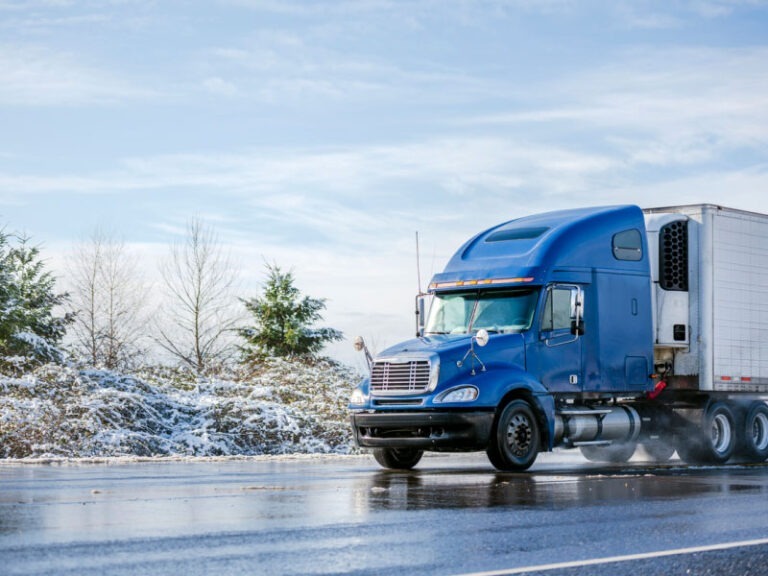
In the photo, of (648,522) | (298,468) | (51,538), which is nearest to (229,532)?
(51,538)

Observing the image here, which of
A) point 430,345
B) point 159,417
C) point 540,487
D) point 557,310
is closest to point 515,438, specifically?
point 430,345

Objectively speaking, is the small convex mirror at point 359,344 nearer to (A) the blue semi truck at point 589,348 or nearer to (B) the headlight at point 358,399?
(A) the blue semi truck at point 589,348

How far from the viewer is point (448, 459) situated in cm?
2220

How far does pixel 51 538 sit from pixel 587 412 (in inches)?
456

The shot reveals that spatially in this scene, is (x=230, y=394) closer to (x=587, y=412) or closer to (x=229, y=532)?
(x=587, y=412)

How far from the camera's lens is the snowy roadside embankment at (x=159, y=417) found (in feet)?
72.8

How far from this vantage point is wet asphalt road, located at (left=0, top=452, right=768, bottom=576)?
25.9ft

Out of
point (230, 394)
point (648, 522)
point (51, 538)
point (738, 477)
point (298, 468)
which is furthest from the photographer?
point (230, 394)

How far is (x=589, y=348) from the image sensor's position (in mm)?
18875

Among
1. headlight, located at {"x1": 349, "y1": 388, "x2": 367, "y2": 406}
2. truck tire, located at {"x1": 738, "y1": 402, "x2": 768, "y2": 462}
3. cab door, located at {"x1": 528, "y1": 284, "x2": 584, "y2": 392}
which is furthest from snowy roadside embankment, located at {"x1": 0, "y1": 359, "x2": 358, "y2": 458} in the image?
truck tire, located at {"x1": 738, "y1": 402, "x2": 768, "y2": 462}

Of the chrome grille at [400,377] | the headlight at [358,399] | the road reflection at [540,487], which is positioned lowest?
the road reflection at [540,487]

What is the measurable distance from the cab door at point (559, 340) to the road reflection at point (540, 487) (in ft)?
5.06

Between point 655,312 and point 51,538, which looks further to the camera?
point 655,312

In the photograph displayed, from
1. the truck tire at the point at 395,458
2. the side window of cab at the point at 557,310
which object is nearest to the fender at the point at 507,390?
the side window of cab at the point at 557,310
